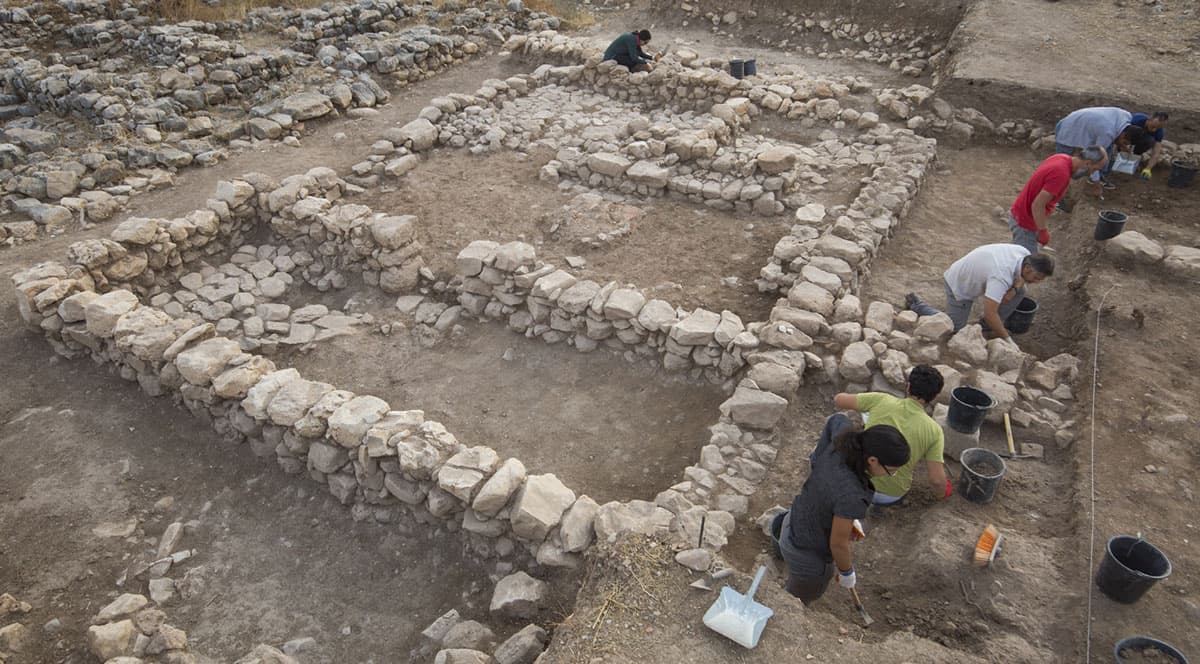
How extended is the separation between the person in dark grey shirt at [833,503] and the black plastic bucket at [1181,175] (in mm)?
7862

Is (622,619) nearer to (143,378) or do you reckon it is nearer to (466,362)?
(466,362)

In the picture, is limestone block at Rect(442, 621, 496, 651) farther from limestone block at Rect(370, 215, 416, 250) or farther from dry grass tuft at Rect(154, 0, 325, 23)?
dry grass tuft at Rect(154, 0, 325, 23)

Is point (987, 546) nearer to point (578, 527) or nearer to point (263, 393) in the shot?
point (578, 527)

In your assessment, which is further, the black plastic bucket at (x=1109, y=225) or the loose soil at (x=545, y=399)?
the black plastic bucket at (x=1109, y=225)

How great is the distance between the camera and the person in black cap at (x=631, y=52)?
40.0 ft

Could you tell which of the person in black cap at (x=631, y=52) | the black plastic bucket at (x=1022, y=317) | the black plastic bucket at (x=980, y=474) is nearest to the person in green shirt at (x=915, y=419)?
the black plastic bucket at (x=980, y=474)

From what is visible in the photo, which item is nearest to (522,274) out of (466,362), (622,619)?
(466,362)

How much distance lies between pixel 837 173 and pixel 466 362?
5.90 meters

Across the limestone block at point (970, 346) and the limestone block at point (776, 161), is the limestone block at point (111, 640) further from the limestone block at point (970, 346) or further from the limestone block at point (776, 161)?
the limestone block at point (776, 161)

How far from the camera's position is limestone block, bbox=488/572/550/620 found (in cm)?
468

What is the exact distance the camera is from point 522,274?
24.2 feet

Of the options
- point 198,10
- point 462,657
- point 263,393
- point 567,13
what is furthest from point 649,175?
point 198,10

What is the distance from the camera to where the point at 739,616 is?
12.7 feet

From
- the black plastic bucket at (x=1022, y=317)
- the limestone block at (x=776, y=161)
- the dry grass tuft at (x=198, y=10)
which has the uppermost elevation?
the dry grass tuft at (x=198, y=10)
